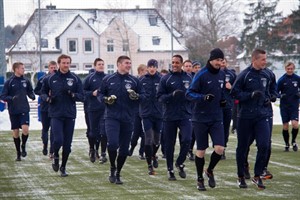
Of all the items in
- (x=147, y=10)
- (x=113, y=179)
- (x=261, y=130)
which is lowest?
(x=113, y=179)

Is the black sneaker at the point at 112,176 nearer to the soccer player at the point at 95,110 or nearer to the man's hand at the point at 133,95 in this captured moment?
the man's hand at the point at 133,95

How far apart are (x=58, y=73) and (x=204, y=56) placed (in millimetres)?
51594

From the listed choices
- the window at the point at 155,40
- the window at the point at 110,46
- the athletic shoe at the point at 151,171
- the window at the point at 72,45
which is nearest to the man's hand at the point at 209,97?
the athletic shoe at the point at 151,171

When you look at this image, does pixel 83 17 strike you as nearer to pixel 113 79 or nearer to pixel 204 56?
pixel 204 56

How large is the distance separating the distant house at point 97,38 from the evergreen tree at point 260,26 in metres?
5.49

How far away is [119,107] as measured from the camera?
12.7m

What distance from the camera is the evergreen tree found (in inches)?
2441

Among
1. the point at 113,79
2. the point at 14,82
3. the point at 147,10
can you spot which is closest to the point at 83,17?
the point at 147,10

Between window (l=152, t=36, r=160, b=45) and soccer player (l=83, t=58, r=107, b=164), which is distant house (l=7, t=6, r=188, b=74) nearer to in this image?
window (l=152, t=36, r=160, b=45)

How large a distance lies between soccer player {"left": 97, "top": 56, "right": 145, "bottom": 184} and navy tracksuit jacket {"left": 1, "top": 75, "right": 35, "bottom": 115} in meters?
4.56

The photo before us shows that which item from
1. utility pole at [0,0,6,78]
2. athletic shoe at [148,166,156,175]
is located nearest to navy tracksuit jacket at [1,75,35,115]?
athletic shoe at [148,166,156,175]

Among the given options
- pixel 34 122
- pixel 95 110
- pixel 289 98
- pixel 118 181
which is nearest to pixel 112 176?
pixel 118 181

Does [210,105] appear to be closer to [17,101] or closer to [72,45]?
[17,101]

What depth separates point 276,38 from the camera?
61.6m
